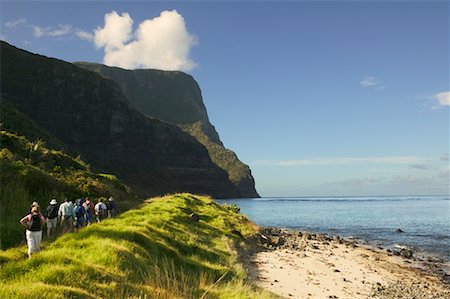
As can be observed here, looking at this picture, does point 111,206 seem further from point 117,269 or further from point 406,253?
point 406,253

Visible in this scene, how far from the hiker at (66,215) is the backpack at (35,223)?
23.9ft

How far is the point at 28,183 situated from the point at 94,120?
11364 cm

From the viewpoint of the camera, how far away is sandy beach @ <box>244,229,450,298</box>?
19344 mm

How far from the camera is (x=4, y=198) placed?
72.5ft

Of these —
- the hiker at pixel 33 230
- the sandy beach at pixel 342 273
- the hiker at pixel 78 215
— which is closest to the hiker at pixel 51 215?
the hiker at pixel 78 215

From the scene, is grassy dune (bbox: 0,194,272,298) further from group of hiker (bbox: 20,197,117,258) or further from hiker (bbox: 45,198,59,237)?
hiker (bbox: 45,198,59,237)

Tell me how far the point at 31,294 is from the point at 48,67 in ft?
392

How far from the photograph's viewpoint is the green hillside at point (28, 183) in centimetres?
2012

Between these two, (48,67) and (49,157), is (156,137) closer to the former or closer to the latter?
(48,67)

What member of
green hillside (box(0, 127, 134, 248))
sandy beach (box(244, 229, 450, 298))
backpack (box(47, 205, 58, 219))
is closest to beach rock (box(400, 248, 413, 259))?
sandy beach (box(244, 229, 450, 298))

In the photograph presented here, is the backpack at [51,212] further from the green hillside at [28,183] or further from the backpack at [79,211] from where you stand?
the backpack at [79,211]

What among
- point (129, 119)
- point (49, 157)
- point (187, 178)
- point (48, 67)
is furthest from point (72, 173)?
point (187, 178)

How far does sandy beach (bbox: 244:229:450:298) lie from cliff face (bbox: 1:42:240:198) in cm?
6954

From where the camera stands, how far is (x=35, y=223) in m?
13.9
